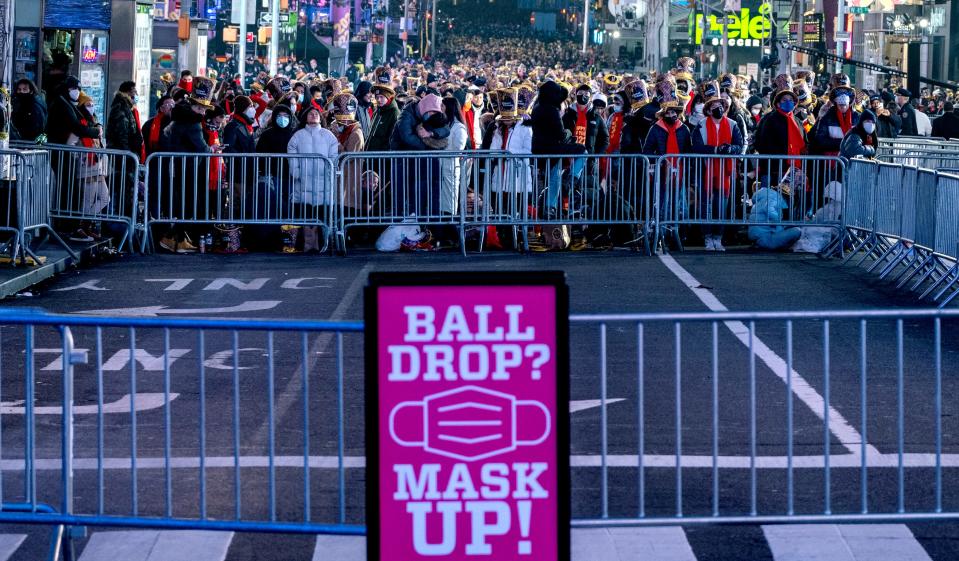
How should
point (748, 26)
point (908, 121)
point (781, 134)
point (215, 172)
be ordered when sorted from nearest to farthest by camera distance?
point (215, 172), point (781, 134), point (908, 121), point (748, 26)

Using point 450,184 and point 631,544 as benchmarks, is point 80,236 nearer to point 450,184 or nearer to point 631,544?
point 450,184

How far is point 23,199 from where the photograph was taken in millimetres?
16953

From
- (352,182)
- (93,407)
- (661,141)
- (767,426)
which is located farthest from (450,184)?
(767,426)

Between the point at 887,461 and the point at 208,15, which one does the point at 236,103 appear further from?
the point at 208,15

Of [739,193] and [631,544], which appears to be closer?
[631,544]

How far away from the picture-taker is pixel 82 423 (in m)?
9.77

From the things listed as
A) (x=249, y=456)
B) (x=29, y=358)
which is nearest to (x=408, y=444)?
(x=29, y=358)

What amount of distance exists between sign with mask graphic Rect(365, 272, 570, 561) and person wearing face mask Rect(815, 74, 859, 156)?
1743 centimetres

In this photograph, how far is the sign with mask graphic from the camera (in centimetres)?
513

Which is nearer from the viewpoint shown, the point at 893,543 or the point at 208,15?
the point at 893,543

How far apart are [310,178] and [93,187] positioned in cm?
228

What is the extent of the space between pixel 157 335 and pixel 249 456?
4633 mm

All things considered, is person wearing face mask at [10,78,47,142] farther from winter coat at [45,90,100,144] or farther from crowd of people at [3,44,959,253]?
winter coat at [45,90,100,144]

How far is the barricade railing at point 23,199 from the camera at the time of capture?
16.9 metres
